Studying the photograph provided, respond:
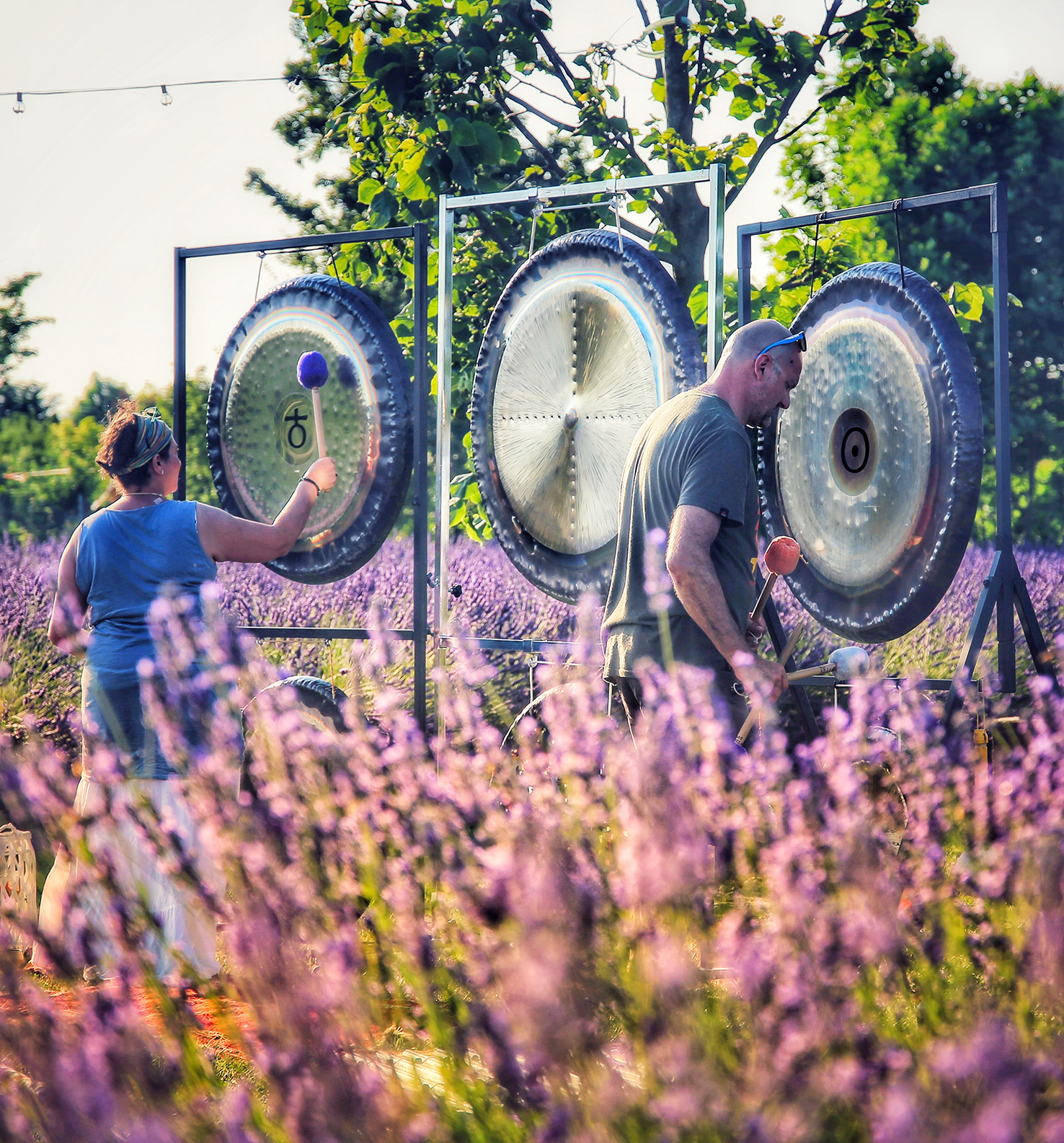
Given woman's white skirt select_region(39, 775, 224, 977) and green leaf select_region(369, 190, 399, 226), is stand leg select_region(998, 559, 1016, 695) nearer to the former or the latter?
woman's white skirt select_region(39, 775, 224, 977)

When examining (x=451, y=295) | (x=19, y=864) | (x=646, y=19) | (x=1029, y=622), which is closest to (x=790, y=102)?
(x=646, y=19)

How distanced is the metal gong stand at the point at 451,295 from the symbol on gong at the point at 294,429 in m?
0.76

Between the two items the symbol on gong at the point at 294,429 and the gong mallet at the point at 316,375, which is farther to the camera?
the symbol on gong at the point at 294,429

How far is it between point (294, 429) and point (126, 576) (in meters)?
2.20

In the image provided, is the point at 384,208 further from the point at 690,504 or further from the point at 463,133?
the point at 690,504

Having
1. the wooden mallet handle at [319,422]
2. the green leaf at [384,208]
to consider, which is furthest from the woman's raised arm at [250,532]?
the green leaf at [384,208]

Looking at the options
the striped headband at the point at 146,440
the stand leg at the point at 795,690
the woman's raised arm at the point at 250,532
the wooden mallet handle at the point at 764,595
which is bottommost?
the stand leg at the point at 795,690

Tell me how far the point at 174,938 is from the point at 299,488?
4.94 feet

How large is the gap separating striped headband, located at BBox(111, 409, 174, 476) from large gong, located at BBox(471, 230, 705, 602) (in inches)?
67.8

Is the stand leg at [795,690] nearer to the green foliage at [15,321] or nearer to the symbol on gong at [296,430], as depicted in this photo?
the symbol on gong at [296,430]

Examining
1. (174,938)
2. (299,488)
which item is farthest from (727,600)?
(174,938)

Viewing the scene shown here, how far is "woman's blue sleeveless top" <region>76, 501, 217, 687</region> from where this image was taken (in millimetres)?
3738

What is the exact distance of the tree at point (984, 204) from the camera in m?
17.3

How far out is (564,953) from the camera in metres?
1.17
